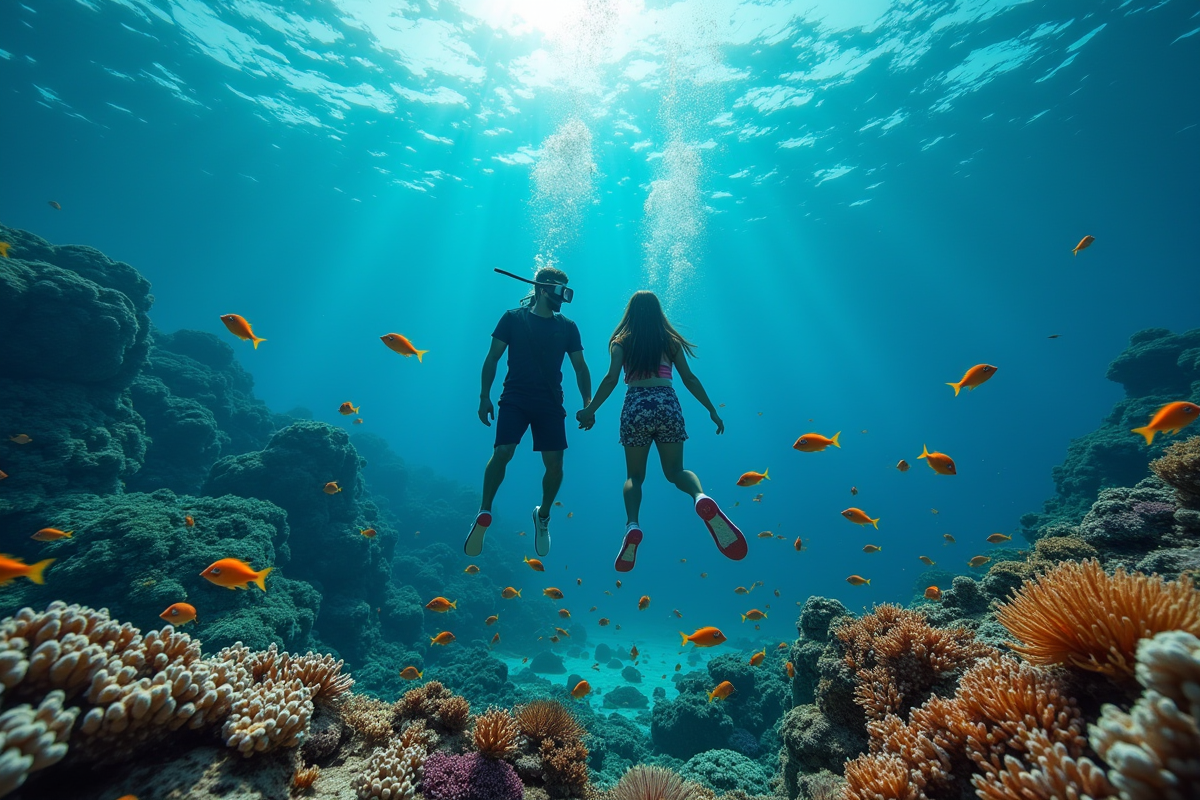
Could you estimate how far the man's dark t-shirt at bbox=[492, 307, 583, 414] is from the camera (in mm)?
5090

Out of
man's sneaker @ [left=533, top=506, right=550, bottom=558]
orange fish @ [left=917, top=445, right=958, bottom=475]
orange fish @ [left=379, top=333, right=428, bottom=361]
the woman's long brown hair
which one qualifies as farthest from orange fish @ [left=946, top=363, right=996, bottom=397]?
orange fish @ [left=379, top=333, right=428, bottom=361]

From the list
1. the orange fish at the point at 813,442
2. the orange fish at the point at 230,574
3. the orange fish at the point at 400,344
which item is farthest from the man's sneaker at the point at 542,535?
the orange fish at the point at 813,442

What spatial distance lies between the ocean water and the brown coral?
30929 mm

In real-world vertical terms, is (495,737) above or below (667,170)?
below

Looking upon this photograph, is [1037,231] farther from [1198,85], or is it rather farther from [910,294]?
[1198,85]

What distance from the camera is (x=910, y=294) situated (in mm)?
52156

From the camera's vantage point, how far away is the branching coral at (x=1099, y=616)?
178cm

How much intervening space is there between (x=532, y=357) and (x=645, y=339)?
4.83 ft

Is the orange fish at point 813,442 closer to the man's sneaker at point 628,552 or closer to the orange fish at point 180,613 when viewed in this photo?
the man's sneaker at point 628,552

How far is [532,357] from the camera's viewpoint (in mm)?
5188

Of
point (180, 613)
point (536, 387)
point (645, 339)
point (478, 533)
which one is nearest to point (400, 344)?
point (536, 387)

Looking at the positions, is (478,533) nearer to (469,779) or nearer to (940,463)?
(469,779)

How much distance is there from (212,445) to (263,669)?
2219 cm

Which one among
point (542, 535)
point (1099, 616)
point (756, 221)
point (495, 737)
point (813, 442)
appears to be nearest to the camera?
point (1099, 616)
